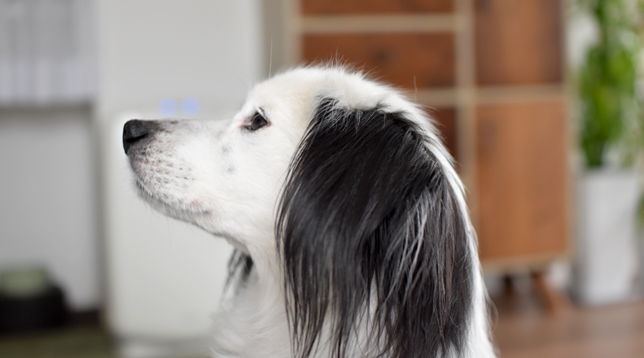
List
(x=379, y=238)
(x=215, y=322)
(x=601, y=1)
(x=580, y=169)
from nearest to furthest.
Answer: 1. (x=379, y=238)
2. (x=215, y=322)
3. (x=601, y=1)
4. (x=580, y=169)

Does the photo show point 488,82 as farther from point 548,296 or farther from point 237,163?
point 237,163

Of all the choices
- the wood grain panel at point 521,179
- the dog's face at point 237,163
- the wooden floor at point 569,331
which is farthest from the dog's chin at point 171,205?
the wood grain panel at point 521,179

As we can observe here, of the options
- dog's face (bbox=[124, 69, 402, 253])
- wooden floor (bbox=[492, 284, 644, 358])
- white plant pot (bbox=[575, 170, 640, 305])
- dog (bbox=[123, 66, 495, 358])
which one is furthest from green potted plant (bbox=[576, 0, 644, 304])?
dog's face (bbox=[124, 69, 402, 253])

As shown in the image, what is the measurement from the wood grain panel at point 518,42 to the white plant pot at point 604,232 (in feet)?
2.00

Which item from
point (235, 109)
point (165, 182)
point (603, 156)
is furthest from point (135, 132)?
point (603, 156)

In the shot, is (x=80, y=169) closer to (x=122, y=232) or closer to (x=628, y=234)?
(x=122, y=232)

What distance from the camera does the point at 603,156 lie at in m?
3.00

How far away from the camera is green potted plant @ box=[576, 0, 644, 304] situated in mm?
2836

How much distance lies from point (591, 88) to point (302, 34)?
5.21 feet

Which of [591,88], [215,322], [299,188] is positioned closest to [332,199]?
[299,188]

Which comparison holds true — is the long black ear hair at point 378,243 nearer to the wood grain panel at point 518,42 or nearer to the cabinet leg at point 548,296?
the wood grain panel at point 518,42

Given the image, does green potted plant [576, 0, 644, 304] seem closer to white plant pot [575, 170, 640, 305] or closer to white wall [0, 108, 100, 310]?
white plant pot [575, 170, 640, 305]

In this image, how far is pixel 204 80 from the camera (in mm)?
2811

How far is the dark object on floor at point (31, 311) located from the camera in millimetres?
2525
